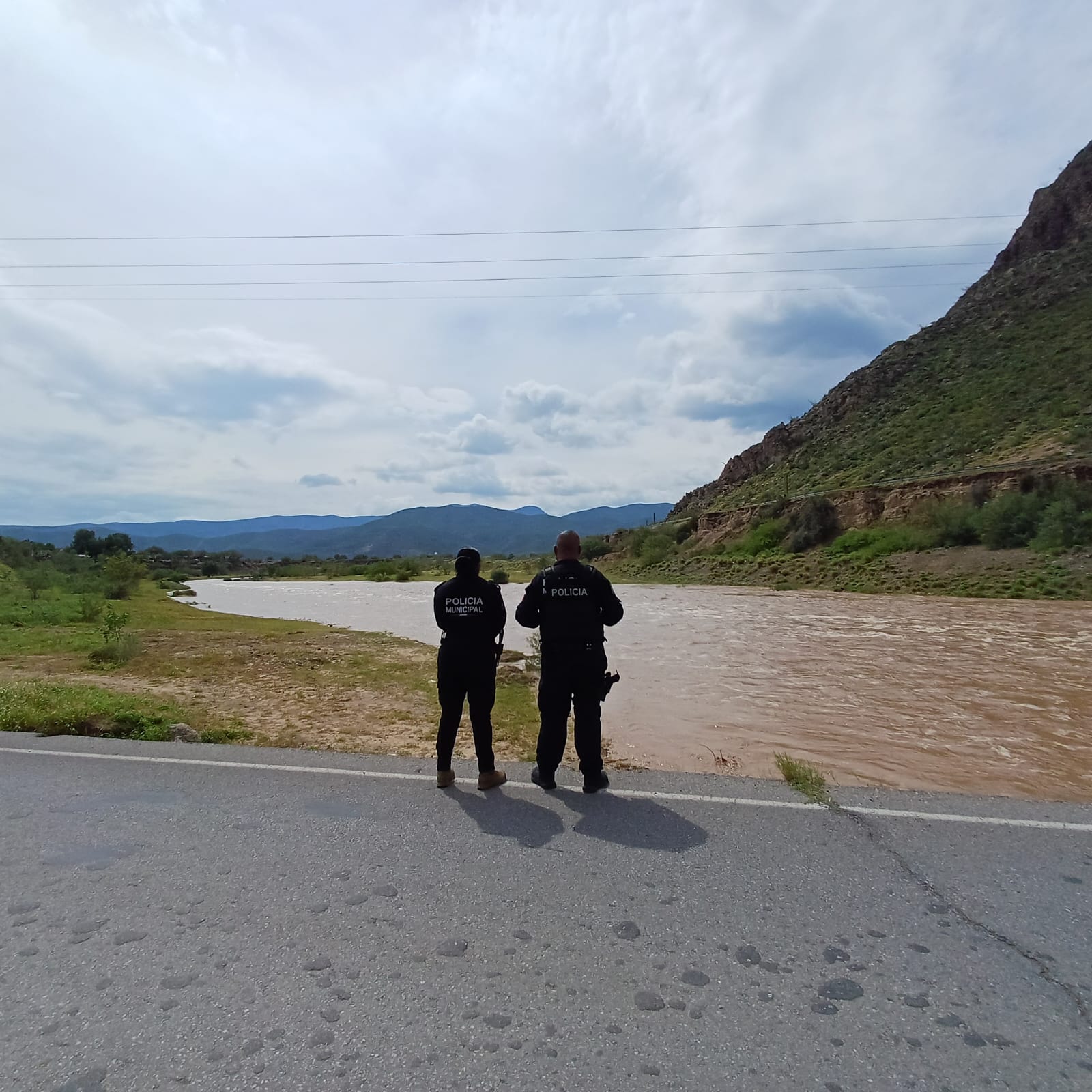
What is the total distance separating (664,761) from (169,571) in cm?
10970

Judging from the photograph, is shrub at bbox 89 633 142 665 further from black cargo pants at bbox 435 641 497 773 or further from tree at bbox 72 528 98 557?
tree at bbox 72 528 98 557

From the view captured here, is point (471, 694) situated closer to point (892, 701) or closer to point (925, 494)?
point (892, 701)

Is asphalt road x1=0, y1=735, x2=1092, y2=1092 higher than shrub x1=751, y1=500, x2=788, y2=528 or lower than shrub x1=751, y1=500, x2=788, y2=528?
lower

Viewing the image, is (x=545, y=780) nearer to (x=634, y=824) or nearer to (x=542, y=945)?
(x=634, y=824)

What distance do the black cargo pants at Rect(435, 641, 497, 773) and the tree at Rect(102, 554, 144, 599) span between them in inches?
1598

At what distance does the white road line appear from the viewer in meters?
4.81

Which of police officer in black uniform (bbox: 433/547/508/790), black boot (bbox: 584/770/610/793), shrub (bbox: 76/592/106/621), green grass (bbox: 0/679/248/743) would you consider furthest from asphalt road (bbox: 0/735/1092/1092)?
shrub (bbox: 76/592/106/621)

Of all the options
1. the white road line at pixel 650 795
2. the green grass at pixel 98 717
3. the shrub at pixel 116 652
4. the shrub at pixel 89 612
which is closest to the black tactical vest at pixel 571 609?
the white road line at pixel 650 795

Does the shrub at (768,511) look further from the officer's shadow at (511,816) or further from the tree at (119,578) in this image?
the officer's shadow at (511,816)

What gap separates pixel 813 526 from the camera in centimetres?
4841

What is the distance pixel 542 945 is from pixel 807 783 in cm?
299

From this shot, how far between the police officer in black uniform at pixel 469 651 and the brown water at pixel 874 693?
8.18 feet

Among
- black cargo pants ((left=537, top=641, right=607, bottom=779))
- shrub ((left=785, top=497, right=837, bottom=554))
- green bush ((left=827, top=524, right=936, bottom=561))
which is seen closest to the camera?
black cargo pants ((left=537, top=641, right=607, bottom=779))

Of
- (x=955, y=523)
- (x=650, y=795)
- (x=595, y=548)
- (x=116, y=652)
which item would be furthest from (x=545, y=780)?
(x=595, y=548)
